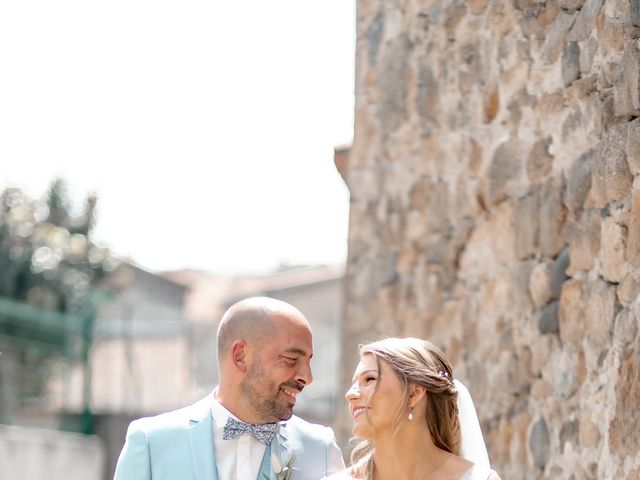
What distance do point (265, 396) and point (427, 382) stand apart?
50 centimetres

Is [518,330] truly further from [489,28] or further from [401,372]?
[401,372]

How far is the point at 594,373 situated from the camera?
4.78 meters

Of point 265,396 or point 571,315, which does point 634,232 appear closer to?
point 571,315

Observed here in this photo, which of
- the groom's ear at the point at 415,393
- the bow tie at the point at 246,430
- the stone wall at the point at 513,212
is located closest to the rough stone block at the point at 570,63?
the stone wall at the point at 513,212

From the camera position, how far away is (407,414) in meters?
4.05

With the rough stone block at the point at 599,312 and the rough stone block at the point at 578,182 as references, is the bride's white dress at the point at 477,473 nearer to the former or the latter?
the rough stone block at the point at 599,312

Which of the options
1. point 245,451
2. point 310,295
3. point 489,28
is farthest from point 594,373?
point 310,295

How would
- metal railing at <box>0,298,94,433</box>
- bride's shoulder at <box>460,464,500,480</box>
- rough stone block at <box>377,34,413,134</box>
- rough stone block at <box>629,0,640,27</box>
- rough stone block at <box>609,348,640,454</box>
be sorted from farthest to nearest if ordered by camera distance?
metal railing at <box>0,298,94,433</box>
rough stone block at <box>377,34,413,134</box>
rough stone block at <box>629,0,640,27</box>
rough stone block at <box>609,348,640,454</box>
bride's shoulder at <box>460,464,500,480</box>

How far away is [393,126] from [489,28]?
4.92ft

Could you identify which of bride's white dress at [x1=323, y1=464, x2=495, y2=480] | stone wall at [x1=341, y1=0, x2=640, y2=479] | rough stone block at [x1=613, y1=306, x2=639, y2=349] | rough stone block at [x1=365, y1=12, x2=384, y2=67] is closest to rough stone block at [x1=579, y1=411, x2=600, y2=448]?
stone wall at [x1=341, y1=0, x2=640, y2=479]

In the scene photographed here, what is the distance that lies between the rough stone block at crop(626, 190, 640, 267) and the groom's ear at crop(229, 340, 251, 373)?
4.18 feet

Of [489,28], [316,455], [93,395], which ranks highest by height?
[489,28]

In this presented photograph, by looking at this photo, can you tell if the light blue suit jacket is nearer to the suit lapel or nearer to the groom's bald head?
the suit lapel

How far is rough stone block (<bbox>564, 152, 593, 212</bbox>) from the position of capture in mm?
4930
